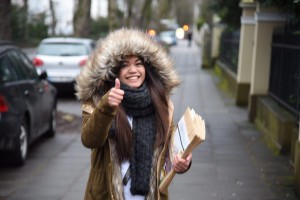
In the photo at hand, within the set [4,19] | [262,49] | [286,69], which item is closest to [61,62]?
[4,19]

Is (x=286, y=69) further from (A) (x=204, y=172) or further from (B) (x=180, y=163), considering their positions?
(B) (x=180, y=163)

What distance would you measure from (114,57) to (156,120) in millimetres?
435

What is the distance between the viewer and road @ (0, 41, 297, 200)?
5.88 metres

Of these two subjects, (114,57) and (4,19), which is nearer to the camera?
A: (114,57)

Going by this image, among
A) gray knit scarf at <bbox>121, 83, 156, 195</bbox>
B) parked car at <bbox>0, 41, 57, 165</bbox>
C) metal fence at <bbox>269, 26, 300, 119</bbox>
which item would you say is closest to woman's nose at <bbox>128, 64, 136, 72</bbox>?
gray knit scarf at <bbox>121, 83, 156, 195</bbox>

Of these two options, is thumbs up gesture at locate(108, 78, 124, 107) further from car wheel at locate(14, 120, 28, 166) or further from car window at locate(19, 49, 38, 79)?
car window at locate(19, 49, 38, 79)

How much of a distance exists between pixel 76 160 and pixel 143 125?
182 inches

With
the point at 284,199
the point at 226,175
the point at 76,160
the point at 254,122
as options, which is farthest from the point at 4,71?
the point at 254,122

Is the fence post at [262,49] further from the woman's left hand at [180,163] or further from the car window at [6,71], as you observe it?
the woman's left hand at [180,163]

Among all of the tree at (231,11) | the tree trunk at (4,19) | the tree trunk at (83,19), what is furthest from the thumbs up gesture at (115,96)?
the tree trunk at (83,19)

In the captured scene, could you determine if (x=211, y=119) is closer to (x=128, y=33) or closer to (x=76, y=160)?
(x=76, y=160)

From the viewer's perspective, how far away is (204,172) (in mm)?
6816

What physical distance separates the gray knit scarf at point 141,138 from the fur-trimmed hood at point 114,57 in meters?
0.14

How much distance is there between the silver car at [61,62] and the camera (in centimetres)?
1405
